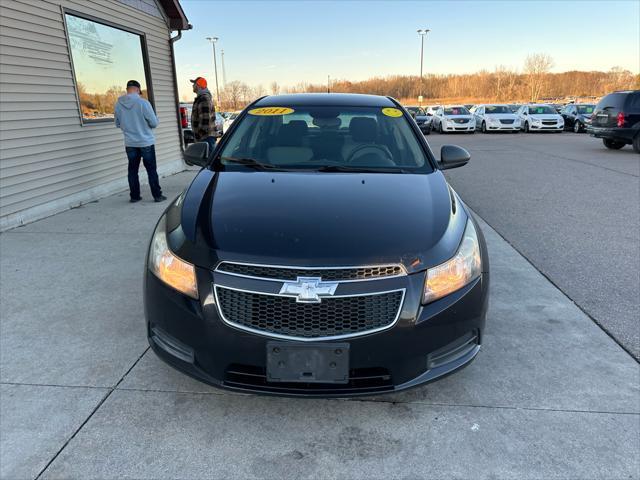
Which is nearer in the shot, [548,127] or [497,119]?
[548,127]

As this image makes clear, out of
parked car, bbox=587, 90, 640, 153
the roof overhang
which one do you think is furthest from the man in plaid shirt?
parked car, bbox=587, 90, 640, 153

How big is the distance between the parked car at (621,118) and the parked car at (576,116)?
1000 centimetres

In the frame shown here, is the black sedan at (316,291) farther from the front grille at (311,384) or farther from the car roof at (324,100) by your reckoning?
the car roof at (324,100)

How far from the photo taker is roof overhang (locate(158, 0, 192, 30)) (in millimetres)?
9438

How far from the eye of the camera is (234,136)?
3.52m

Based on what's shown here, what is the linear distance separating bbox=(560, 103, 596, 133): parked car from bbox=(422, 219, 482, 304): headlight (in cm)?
2426

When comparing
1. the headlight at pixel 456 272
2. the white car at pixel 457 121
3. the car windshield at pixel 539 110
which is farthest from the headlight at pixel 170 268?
the car windshield at pixel 539 110

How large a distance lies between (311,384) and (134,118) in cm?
577

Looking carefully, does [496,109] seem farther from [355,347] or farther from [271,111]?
[355,347]

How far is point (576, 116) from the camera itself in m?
23.0

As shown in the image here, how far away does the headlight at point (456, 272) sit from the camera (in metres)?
2.05

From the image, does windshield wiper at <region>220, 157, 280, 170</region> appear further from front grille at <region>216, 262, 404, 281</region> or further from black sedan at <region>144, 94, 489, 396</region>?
front grille at <region>216, 262, 404, 281</region>

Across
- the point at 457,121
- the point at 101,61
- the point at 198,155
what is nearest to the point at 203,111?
the point at 101,61

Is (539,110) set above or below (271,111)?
below
